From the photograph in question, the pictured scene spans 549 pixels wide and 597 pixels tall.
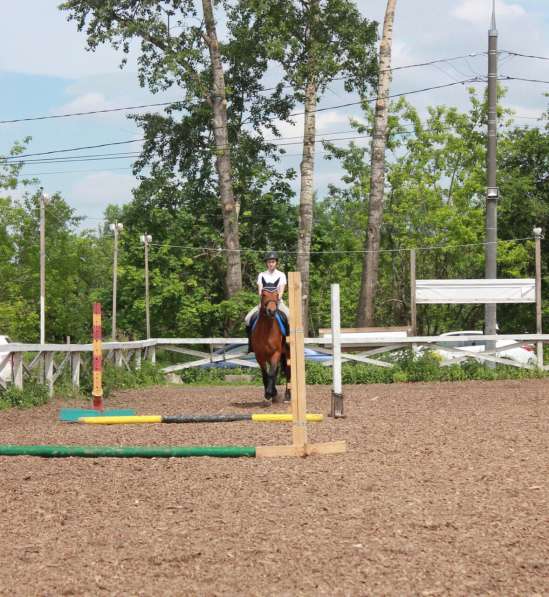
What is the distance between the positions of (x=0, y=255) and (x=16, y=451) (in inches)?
2244

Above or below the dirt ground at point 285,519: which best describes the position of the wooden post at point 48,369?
above

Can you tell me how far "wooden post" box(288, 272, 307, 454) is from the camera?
9.25 meters

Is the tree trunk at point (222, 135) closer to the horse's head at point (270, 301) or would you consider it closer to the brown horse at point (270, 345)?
the brown horse at point (270, 345)

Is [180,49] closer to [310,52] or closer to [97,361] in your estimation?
[310,52]

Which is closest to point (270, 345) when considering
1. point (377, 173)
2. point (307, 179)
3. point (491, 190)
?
point (491, 190)

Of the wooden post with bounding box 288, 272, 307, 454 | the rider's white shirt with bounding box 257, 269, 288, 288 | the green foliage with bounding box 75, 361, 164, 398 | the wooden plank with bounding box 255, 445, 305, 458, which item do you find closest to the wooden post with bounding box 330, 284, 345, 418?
the rider's white shirt with bounding box 257, 269, 288, 288

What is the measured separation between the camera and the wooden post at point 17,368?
55.0 ft

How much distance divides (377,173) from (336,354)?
21.7 m

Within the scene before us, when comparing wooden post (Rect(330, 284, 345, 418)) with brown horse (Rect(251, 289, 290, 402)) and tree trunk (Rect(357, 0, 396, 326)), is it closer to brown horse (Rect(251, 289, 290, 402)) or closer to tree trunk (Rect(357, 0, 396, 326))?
brown horse (Rect(251, 289, 290, 402))

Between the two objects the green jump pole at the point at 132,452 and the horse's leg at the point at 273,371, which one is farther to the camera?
the horse's leg at the point at 273,371

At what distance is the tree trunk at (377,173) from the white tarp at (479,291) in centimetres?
763

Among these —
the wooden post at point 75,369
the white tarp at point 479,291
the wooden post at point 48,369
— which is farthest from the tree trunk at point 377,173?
the wooden post at point 48,369

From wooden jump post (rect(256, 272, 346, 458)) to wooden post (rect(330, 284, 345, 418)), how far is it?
283 cm

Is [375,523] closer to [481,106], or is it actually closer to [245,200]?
[245,200]
